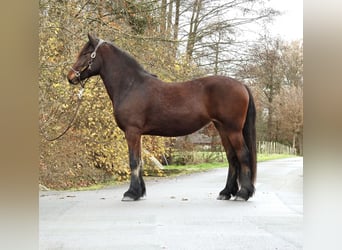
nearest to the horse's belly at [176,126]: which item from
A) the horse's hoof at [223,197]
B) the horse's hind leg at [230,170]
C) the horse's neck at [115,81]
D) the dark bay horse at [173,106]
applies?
the dark bay horse at [173,106]

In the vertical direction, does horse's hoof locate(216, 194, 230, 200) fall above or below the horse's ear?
below

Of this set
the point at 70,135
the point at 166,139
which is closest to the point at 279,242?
the point at 166,139

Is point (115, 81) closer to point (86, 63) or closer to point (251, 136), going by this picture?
point (86, 63)

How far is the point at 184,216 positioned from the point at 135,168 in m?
0.34

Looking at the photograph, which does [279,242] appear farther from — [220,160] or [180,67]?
[180,67]

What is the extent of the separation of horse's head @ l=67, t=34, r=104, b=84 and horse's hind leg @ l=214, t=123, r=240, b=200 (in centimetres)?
70

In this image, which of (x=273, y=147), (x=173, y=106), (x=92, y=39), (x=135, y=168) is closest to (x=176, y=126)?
(x=173, y=106)

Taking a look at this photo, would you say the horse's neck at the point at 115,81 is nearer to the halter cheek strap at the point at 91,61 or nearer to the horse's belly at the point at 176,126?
the halter cheek strap at the point at 91,61

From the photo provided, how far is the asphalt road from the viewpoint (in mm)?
2256

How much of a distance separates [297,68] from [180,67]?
59cm

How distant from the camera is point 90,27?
2340 millimetres

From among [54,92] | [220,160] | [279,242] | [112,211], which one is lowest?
[279,242]

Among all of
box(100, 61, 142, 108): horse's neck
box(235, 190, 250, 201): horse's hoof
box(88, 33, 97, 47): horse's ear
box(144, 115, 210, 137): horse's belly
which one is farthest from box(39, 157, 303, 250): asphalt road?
box(88, 33, 97, 47): horse's ear

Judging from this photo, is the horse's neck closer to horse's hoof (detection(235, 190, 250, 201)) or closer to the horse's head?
the horse's head
